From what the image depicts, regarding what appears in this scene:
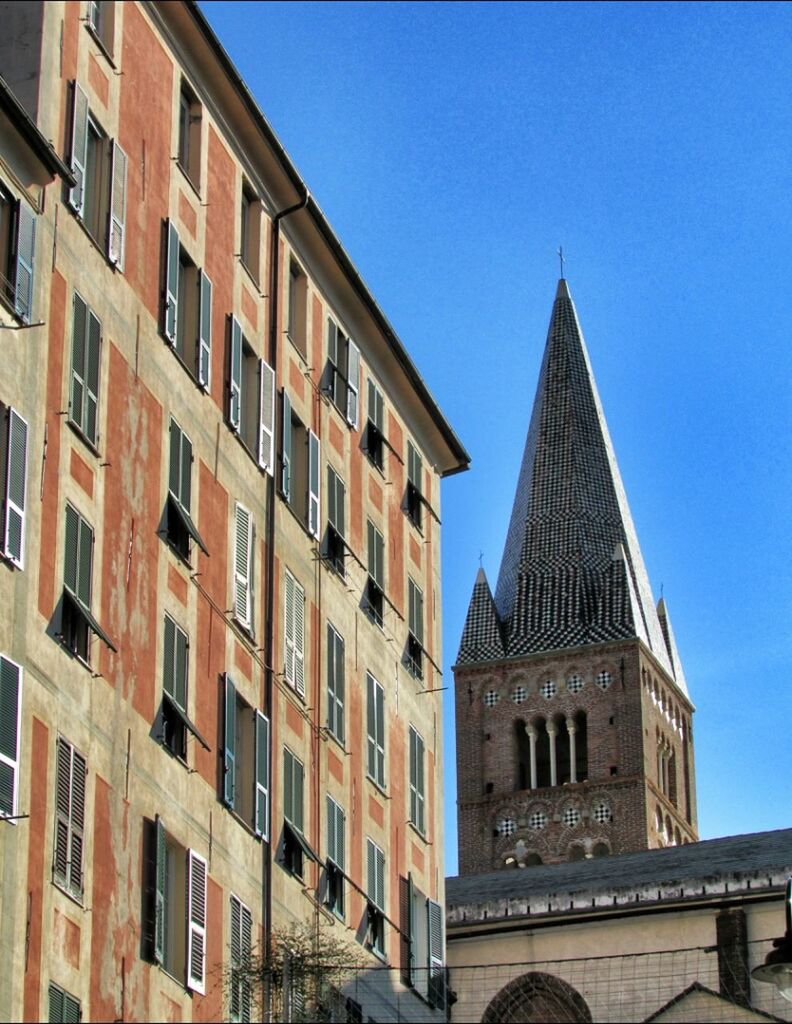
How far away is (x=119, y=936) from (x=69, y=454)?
16.9 ft

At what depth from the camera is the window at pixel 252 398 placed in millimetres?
31453

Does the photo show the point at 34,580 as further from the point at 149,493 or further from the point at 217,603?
the point at 217,603

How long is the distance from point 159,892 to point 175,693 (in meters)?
2.51

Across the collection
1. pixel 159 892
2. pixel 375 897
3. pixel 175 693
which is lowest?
pixel 159 892

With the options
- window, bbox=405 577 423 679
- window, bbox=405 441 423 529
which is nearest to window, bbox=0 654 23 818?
window, bbox=405 577 423 679

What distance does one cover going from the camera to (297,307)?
114 feet

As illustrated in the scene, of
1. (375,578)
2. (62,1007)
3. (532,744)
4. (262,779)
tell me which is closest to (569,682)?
(532,744)

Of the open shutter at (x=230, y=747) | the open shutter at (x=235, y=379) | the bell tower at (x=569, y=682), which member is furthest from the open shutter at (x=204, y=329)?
the bell tower at (x=569, y=682)

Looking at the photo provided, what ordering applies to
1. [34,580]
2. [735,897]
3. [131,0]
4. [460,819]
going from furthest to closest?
1. [460,819]
2. [735,897]
3. [131,0]
4. [34,580]

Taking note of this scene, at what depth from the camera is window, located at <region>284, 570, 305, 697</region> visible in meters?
32.1

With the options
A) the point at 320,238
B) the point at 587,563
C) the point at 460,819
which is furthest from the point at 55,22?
the point at 587,563

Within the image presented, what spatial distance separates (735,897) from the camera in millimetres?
55125

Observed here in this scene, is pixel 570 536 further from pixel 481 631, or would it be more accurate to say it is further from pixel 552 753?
pixel 552 753

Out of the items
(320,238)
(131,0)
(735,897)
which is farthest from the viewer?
(735,897)
